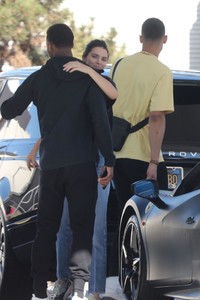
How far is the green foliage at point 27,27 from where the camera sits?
33.1 m

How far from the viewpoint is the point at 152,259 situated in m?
4.91

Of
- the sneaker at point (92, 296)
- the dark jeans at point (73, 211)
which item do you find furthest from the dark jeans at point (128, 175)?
the dark jeans at point (73, 211)

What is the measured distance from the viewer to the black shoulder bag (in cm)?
581

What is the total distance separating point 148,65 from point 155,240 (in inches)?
57.7

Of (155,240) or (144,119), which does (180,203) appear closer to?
(155,240)

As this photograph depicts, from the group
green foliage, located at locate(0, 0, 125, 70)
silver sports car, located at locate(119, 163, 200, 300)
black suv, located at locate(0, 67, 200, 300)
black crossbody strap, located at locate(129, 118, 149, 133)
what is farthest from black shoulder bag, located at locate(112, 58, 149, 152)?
green foliage, located at locate(0, 0, 125, 70)

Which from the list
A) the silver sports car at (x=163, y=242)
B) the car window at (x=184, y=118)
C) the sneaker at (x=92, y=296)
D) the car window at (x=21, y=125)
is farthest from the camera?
the car window at (x=184, y=118)

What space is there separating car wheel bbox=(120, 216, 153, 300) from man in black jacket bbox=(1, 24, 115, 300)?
0.98ft

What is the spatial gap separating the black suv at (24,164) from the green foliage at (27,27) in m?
26.8

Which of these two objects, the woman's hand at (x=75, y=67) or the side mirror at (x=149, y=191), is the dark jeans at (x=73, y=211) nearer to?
the side mirror at (x=149, y=191)

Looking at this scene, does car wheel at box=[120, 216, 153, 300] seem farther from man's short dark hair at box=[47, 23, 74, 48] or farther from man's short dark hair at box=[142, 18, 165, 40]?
man's short dark hair at box=[142, 18, 165, 40]

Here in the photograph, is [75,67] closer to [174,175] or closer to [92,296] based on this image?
[174,175]

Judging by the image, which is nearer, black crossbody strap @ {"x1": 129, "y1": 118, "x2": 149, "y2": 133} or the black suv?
black crossbody strap @ {"x1": 129, "y1": 118, "x2": 149, "y2": 133}

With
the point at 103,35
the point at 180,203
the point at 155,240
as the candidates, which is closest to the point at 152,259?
the point at 155,240
